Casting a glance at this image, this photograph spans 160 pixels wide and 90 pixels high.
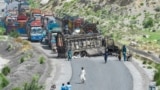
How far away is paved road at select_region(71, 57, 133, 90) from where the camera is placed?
45.9 meters

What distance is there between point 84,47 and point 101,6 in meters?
52.2

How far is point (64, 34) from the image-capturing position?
69.8m

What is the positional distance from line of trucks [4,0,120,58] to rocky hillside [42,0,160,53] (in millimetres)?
6172

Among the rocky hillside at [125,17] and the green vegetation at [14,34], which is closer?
the rocky hillside at [125,17]

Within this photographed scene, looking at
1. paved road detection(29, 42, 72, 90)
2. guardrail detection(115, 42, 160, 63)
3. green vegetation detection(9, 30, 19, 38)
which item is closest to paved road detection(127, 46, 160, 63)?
guardrail detection(115, 42, 160, 63)

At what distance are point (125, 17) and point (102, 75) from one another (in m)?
52.5

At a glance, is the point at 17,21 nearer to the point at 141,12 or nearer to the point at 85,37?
the point at 141,12

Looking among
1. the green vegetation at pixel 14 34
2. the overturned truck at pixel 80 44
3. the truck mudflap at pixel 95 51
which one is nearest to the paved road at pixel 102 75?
the truck mudflap at pixel 95 51

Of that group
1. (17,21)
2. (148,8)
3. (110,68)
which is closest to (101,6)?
(148,8)

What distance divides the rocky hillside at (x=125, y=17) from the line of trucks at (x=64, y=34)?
20.2 feet

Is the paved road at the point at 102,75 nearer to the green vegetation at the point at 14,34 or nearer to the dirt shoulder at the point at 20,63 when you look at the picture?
the dirt shoulder at the point at 20,63

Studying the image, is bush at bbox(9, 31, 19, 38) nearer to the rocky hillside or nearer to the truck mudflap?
the rocky hillside

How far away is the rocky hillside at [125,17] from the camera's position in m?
81.9

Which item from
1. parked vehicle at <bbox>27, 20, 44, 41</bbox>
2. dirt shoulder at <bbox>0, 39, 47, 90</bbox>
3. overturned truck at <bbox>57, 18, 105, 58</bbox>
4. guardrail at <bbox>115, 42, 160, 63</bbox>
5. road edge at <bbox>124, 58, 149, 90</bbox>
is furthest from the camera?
parked vehicle at <bbox>27, 20, 44, 41</bbox>
